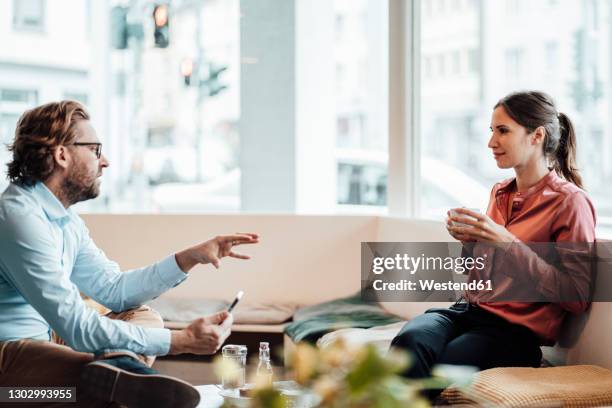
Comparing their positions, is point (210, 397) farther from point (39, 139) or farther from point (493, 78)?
point (493, 78)

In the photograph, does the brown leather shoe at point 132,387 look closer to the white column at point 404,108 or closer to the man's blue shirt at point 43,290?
the man's blue shirt at point 43,290

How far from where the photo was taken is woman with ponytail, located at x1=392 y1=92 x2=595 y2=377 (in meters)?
2.59

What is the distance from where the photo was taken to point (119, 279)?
260cm

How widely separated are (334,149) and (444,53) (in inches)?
46.9

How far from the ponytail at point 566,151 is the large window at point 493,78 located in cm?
74

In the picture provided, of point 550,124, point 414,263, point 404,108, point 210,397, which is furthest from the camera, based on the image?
point 404,108

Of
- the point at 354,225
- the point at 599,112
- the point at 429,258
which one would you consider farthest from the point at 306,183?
the point at 599,112

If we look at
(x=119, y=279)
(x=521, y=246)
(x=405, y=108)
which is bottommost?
(x=119, y=279)

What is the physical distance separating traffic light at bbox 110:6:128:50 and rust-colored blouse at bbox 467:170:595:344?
399 cm

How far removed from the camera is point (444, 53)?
4.68 meters

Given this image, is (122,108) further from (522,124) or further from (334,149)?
(522,124)

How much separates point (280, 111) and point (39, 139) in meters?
3.14

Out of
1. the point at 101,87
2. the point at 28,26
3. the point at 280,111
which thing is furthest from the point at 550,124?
the point at 28,26

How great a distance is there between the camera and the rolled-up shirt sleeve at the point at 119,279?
255 centimetres
